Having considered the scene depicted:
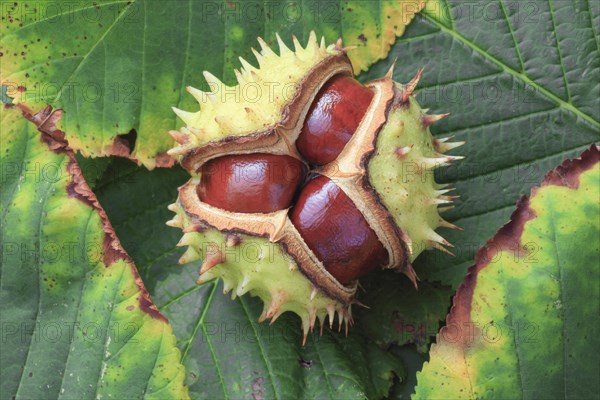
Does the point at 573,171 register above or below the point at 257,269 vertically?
above

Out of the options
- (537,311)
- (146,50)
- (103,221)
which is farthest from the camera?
(146,50)

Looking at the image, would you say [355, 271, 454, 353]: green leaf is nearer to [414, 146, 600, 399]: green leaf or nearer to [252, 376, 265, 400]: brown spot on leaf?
[252, 376, 265, 400]: brown spot on leaf

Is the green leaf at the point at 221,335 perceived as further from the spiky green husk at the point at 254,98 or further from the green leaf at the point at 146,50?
the spiky green husk at the point at 254,98

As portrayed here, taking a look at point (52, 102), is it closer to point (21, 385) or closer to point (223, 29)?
point (223, 29)

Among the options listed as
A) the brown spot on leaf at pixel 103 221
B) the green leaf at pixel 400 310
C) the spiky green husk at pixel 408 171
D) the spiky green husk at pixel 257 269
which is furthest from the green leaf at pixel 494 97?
the brown spot on leaf at pixel 103 221

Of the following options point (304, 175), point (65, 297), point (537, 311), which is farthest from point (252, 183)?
point (537, 311)

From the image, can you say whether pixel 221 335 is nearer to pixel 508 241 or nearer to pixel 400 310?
pixel 400 310
